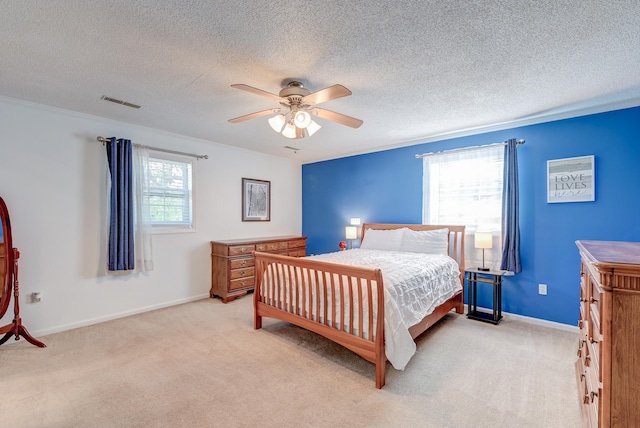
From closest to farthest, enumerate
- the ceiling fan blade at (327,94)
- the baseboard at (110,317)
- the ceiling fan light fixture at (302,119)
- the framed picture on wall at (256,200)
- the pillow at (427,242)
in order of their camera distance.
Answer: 1. the ceiling fan blade at (327,94)
2. the ceiling fan light fixture at (302,119)
3. the baseboard at (110,317)
4. the pillow at (427,242)
5. the framed picture on wall at (256,200)

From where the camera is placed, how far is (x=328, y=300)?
2.61 meters

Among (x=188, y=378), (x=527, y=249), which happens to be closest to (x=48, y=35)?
(x=188, y=378)

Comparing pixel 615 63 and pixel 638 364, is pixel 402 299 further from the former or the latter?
pixel 615 63

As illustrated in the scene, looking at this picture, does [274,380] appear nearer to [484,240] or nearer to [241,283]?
[241,283]

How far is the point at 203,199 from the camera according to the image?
14.9 ft

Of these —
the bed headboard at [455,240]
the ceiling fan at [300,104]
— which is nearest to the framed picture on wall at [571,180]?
the bed headboard at [455,240]

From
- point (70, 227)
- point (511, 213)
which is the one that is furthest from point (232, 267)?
point (511, 213)

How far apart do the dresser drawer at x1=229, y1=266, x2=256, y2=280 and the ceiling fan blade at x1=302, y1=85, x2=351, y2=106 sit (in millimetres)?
2720

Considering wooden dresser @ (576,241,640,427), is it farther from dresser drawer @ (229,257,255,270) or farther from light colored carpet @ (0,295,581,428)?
dresser drawer @ (229,257,255,270)

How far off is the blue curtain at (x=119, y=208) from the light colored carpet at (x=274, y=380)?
31.8 inches

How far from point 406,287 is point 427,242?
1582mm

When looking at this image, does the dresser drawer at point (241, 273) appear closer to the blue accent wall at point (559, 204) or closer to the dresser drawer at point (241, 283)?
the dresser drawer at point (241, 283)

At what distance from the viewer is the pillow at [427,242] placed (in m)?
3.88

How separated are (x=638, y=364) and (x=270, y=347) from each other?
253 centimetres
